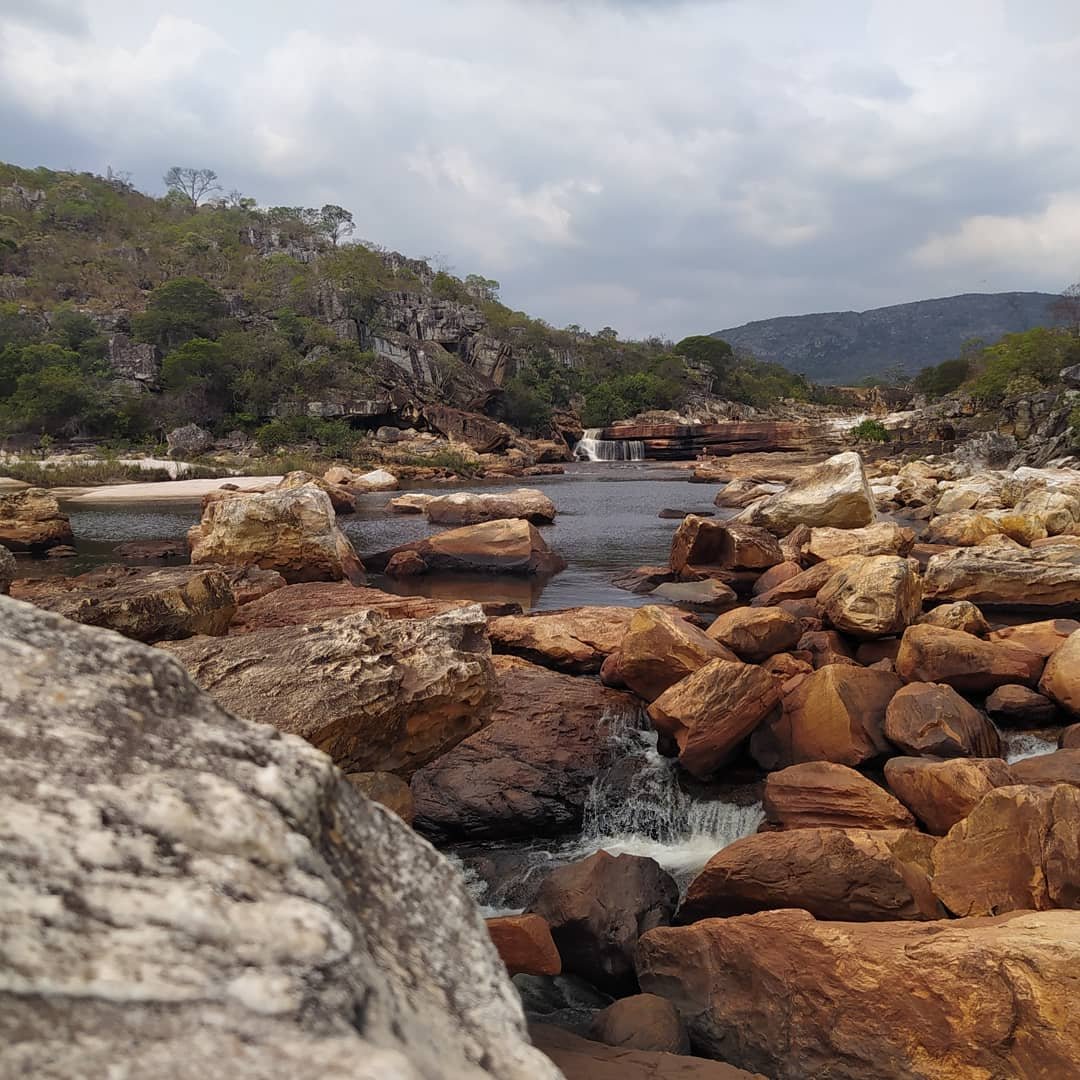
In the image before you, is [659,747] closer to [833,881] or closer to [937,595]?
[833,881]

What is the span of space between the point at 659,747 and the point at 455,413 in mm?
67484

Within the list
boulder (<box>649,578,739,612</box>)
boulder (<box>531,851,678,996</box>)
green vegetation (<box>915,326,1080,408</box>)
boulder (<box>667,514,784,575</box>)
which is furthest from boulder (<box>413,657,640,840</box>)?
green vegetation (<box>915,326,1080,408</box>)

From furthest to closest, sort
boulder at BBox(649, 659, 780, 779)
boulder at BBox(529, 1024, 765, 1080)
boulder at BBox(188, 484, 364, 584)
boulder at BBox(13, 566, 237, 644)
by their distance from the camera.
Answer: boulder at BBox(188, 484, 364, 584)
boulder at BBox(13, 566, 237, 644)
boulder at BBox(649, 659, 780, 779)
boulder at BBox(529, 1024, 765, 1080)

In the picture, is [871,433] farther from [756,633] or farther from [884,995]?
[884,995]

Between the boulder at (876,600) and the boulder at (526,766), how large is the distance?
356 centimetres

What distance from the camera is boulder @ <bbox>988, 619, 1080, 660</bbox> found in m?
9.74

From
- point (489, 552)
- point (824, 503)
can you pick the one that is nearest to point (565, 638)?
point (489, 552)

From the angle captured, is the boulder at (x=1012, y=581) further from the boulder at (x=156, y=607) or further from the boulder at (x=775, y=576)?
the boulder at (x=156, y=607)

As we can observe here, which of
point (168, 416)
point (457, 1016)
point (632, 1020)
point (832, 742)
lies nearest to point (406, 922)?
point (457, 1016)

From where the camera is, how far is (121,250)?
94188 mm

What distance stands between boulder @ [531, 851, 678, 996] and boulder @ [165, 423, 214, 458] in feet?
188

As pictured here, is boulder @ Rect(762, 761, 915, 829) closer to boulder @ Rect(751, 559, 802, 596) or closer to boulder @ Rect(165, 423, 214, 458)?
boulder @ Rect(751, 559, 802, 596)

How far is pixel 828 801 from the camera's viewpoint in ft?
23.1

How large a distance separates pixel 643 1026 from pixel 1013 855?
2.78 m
